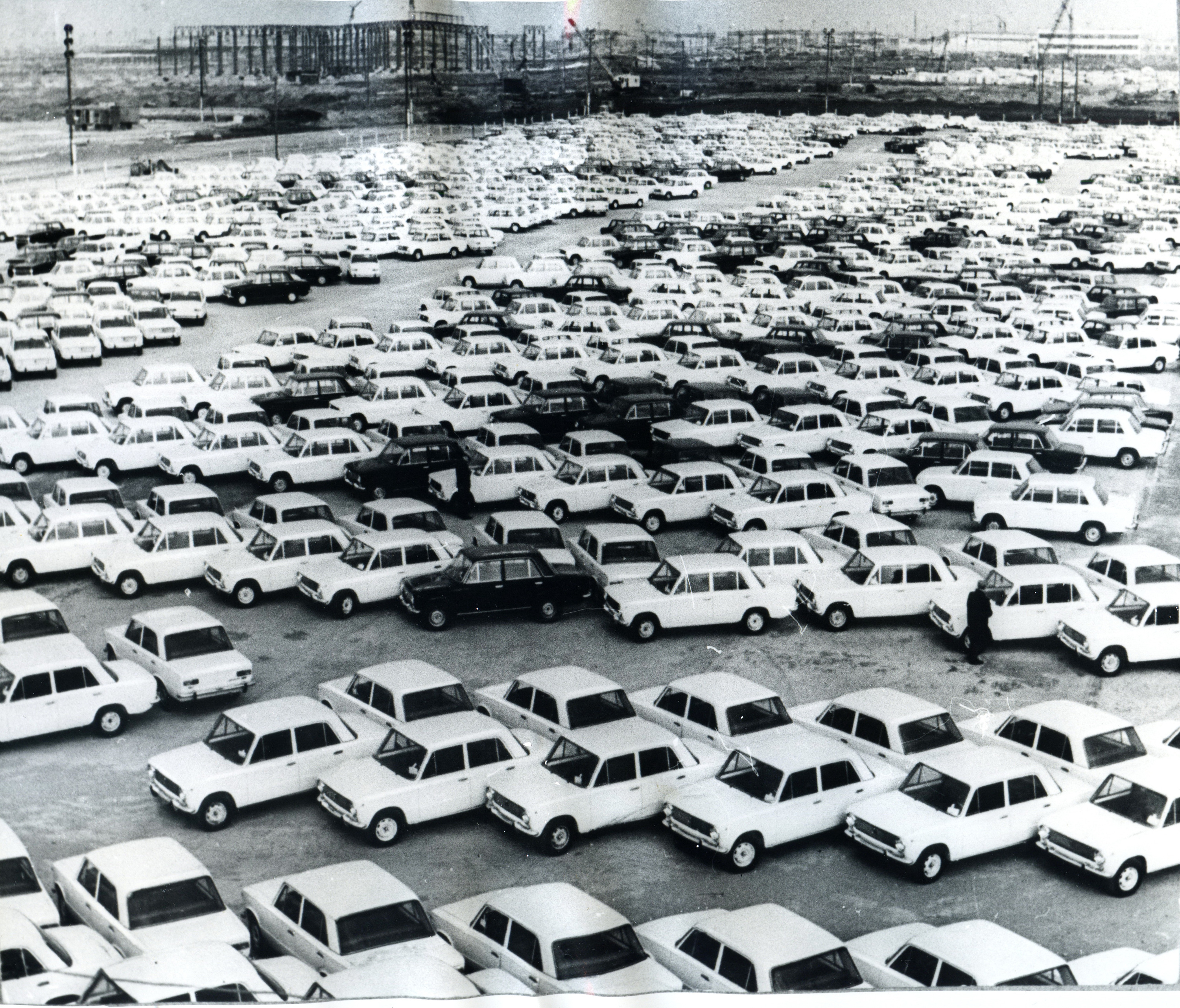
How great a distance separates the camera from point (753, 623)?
569 inches

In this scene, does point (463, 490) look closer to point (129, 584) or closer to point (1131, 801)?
point (129, 584)

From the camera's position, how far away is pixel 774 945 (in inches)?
385

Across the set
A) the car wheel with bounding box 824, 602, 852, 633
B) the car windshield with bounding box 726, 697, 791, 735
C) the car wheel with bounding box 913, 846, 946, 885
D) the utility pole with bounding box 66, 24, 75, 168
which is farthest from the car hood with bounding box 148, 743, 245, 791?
the utility pole with bounding box 66, 24, 75, 168

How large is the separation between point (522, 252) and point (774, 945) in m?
20.2

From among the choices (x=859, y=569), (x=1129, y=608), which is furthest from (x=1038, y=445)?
(x=859, y=569)

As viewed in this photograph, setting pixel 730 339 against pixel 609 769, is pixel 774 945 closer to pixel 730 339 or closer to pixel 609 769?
pixel 609 769

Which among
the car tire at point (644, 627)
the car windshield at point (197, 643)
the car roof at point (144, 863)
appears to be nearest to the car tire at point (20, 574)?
the car windshield at point (197, 643)

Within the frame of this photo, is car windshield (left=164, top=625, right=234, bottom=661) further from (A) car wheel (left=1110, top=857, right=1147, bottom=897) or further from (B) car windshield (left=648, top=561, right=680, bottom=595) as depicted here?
(A) car wheel (left=1110, top=857, right=1147, bottom=897)

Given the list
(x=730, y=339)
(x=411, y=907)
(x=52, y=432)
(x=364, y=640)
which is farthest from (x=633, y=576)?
(x=730, y=339)

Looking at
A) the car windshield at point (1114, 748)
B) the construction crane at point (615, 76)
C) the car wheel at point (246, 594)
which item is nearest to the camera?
the car windshield at point (1114, 748)

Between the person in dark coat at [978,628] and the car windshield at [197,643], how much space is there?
276 inches

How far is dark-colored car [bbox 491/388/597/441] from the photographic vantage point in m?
19.5

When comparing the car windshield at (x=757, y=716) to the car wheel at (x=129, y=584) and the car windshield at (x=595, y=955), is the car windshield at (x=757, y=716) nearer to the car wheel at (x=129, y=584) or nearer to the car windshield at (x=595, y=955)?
the car windshield at (x=595, y=955)

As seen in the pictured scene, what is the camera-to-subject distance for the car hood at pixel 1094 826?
35.7 ft
